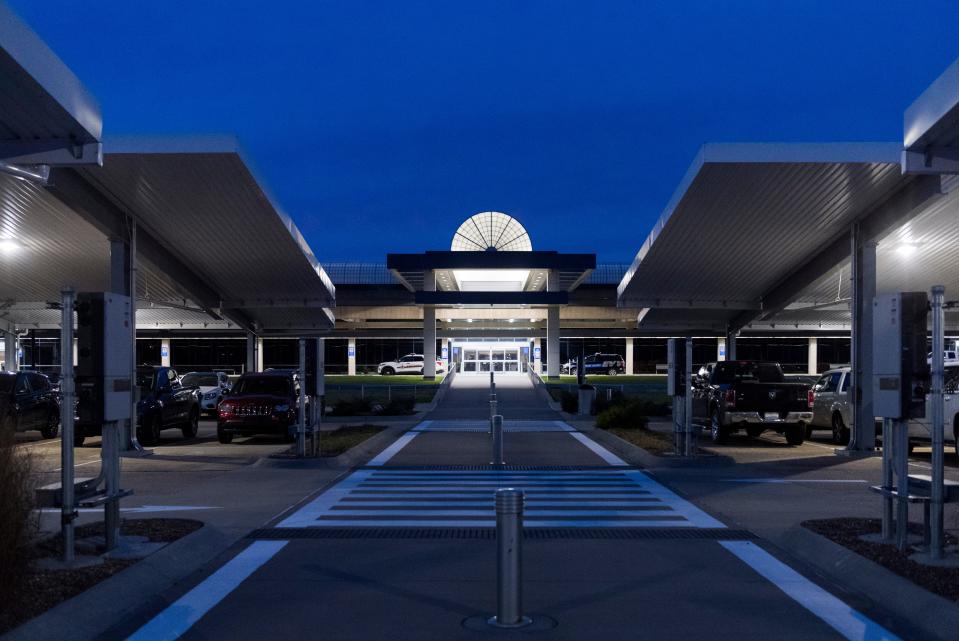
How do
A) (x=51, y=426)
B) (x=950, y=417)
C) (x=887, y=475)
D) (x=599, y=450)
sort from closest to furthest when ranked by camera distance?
(x=887, y=475)
(x=950, y=417)
(x=599, y=450)
(x=51, y=426)

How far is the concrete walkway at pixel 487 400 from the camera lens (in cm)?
3503

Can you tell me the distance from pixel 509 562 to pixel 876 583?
10.9ft

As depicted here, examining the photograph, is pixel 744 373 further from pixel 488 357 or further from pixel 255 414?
pixel 488 357

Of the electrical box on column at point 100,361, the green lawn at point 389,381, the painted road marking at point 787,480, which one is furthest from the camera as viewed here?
the green lawn at point 389,381

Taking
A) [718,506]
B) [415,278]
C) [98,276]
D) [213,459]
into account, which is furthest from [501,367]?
[718,506]

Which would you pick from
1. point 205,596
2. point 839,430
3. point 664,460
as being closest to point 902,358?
point 205,596

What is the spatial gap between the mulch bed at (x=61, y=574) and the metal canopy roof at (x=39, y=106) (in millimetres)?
4670

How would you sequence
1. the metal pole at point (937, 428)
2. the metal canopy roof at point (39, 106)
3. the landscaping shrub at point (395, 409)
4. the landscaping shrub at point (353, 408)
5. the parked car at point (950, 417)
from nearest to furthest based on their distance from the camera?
the metal pole at point (937, 428), the metal canopy roof at point (39, 106), the parked car at point (950, 417), the landscaping shrub at point (395, 409), the landscaping shrub at point (353, 408)

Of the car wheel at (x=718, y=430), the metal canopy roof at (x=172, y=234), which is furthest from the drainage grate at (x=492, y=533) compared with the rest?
the car wheel at (x=718, y=430)

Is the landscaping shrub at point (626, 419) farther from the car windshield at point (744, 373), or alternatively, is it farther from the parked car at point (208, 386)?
the parked car at point (208, 386)

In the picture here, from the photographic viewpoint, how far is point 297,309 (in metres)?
36.4

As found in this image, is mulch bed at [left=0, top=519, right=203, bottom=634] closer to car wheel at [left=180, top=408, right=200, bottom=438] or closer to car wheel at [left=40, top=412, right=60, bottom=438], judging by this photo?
car wheel at [left=180, top=408, right=200, bottom=438]

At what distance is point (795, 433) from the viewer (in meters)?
23.0

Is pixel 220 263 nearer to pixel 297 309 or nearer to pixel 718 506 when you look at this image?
pixel 297 309
